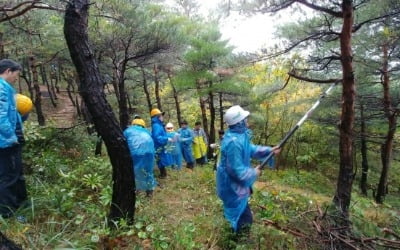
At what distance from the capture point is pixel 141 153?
6043 millimetres

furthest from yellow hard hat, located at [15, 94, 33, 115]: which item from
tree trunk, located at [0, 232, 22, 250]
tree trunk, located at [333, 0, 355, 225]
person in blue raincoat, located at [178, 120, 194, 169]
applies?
person in blue raincoat, located at [178, 120, 194, 169]

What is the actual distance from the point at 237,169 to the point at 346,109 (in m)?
2.64

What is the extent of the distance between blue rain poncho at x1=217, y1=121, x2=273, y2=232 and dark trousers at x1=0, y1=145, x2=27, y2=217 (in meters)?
2.49

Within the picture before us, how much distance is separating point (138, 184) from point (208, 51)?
8608mm

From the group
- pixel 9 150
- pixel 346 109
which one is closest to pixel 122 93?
pixel 9 150

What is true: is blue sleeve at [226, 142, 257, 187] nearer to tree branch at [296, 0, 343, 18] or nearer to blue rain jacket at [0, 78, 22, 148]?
blue rain jacket at [0, 78, 22, 148]

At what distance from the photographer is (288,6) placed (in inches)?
228

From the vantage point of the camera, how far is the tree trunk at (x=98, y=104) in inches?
139

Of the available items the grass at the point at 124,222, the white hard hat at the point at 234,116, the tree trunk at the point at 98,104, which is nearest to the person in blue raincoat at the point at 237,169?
the white hard hat at the point at 234,116

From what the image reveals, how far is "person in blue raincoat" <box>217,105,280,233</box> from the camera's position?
12.4 ft

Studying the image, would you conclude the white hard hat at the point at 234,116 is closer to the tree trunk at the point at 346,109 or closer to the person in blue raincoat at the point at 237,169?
the person in blue raincoat at the point at 237,169

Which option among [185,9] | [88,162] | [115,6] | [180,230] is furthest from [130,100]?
→ [180,230]

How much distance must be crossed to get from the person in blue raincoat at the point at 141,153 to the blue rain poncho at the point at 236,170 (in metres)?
2.39

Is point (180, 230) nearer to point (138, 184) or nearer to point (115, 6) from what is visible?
point (138, 184)
